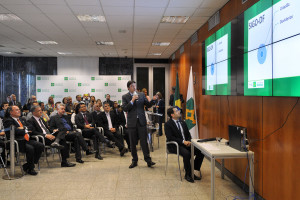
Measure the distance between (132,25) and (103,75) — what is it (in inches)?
245

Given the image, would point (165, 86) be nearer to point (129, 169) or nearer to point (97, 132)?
point (97, 132)

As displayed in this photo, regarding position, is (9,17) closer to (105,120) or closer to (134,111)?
(105,120)

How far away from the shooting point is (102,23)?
608cm

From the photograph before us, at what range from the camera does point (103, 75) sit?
12156mm

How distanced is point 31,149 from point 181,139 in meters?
2.76

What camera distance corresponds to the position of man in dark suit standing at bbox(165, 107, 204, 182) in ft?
13.6

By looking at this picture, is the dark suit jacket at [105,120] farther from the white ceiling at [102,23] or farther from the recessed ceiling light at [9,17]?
the recessed ceiling light at [9,17]

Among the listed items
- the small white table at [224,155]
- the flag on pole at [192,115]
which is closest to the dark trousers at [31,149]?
the small white table at [224,155]

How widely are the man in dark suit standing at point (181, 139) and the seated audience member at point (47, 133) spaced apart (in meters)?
2.20

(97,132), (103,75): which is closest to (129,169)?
(97,132)

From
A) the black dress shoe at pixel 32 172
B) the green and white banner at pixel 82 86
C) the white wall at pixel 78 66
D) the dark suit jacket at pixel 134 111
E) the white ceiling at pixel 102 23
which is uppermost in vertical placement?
the white ceiling at pixel 102 23

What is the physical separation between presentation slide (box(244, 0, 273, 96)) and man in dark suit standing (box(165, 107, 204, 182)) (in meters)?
1.35

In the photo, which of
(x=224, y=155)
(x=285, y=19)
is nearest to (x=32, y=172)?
(x=224, y=155)

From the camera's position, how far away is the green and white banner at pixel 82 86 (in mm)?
11680
